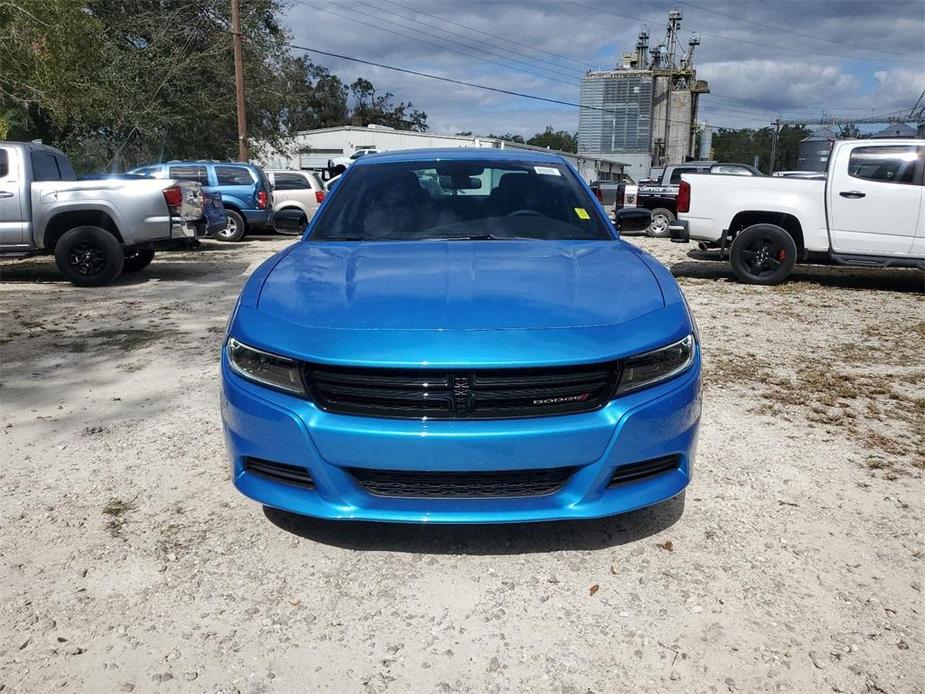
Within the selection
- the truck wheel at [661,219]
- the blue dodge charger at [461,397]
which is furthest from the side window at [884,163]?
the blue dodge charger at [461,397]

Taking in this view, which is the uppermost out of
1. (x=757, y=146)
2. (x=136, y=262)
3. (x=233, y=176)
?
(x=757, y=146)

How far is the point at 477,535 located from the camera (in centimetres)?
299

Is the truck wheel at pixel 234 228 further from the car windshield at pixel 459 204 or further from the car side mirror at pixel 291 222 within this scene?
the car windshield at pixel 459 204

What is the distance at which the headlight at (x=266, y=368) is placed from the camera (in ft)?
8.44

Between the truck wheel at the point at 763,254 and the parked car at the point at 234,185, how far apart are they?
9622mm

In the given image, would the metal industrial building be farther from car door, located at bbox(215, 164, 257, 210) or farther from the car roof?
the car roof

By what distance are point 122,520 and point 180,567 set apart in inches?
20.9

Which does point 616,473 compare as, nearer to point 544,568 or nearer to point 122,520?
point 544,568

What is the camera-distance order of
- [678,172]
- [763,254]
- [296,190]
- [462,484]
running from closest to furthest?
1. [462,484]
2. [763,254]
3. [296,190]
4. [678,172]

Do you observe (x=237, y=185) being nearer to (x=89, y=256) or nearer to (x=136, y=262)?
(x=136, y=262)

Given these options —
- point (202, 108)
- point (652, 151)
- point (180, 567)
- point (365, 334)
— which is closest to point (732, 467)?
point (365, 334)

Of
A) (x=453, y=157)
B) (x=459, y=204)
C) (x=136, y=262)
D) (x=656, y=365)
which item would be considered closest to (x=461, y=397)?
(x=656, y=365)

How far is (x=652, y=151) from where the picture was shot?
64.4 m

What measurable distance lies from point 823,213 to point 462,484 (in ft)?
27.9
